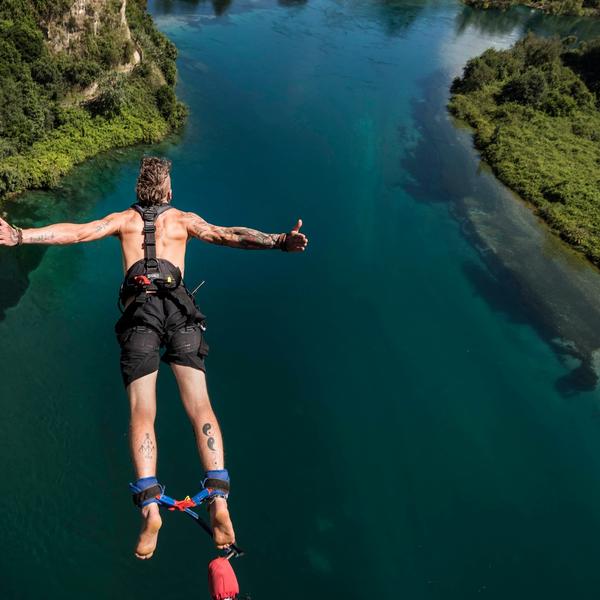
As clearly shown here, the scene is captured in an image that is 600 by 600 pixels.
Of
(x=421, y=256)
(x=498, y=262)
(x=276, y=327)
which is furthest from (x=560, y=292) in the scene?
(x=276, y=327)

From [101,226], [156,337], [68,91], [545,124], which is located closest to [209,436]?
[156,337]

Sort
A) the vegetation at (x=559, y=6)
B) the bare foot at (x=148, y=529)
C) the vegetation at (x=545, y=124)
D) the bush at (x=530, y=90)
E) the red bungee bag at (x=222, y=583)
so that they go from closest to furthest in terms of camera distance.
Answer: the red bungee bag at (x=222, y=583), the bare foot at (x=148, y=529), the vegetation at (x=545, y=124), the bush at (x=530, y=90), the vegetation at (x=559, y=6)

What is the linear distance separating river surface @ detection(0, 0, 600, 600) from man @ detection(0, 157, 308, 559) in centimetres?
794

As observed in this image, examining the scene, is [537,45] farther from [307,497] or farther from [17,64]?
[307,497]

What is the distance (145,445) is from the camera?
3.77 meters

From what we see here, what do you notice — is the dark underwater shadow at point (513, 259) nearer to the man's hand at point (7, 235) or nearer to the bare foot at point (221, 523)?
the bare foot at point (221, 523)

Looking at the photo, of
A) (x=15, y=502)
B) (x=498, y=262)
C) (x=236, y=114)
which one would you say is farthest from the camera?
(x=236, y=114)

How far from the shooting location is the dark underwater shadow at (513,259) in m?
16.2

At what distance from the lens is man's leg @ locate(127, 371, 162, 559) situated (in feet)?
11.4

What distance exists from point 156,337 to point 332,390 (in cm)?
1012

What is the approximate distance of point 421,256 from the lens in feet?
62.0

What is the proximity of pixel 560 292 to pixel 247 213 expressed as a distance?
12322mm

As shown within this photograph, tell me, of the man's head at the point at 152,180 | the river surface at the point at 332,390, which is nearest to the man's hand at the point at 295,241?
the man's head at the point at 152,180

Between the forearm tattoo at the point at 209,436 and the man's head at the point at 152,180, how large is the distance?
211 centimetres
